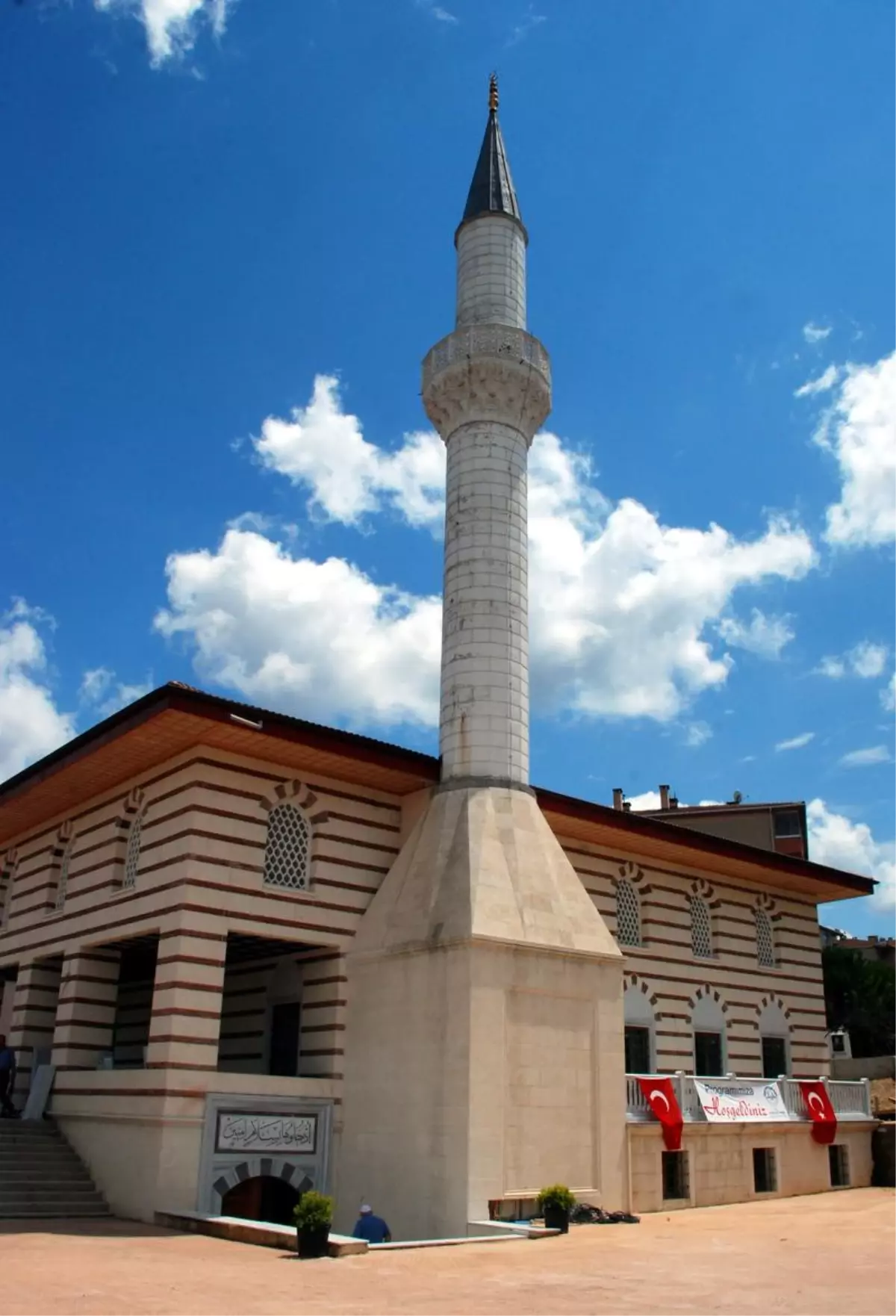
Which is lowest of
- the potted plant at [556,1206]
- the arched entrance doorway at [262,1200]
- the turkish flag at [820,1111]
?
the arched entrance doorway at [262,1200]

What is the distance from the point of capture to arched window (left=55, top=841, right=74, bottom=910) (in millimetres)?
21438

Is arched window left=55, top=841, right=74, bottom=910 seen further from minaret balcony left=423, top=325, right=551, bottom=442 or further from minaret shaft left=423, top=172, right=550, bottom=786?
minaret balcony left=423, top=325, right=551, bottom=442

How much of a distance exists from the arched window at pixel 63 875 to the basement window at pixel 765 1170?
13584mm

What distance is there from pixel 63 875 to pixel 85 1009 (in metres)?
3.14

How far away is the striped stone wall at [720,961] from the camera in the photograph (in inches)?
934

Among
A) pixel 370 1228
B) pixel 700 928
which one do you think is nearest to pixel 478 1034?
pixel 370 1228

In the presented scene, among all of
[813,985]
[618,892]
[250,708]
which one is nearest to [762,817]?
[813,985]

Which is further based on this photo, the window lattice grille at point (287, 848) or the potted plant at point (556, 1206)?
the window lattice grille at point (287, 848)

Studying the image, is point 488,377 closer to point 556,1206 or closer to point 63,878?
point 63,878

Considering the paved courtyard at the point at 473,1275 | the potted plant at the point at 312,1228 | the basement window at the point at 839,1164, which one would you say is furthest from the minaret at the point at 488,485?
the basement window at the point at 839,1164

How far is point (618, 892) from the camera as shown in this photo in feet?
78.9

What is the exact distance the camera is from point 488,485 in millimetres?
21000

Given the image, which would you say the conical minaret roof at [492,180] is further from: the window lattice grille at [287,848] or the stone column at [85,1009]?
the stone column at [85,1009]

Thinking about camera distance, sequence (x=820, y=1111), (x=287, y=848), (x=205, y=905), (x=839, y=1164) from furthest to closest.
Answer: (x=839, y=1164) < (x=820, y=1111) < (x=287, y=848) < (x=205, y=905)
